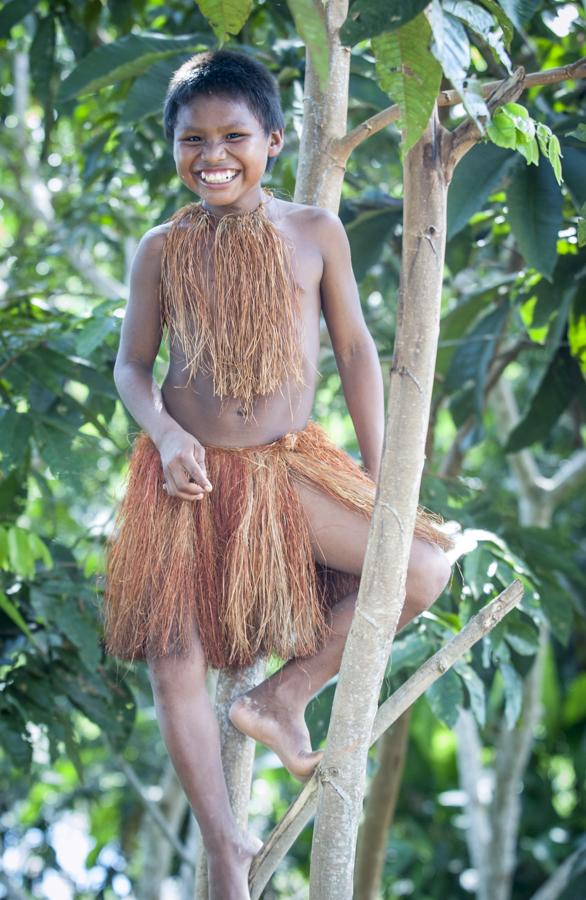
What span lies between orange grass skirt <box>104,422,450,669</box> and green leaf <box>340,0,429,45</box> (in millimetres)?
710

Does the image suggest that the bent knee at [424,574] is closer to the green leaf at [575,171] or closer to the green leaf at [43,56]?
the green leaf at [575,171]

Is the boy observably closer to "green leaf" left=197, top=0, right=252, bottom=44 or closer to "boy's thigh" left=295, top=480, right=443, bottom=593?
"boy's thigh" left=295, top=480, right=443, bottom=593

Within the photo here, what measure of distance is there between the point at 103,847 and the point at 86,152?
115 inches

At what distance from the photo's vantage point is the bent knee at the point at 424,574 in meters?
1.62

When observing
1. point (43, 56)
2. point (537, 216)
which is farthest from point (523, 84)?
point (43, 56)

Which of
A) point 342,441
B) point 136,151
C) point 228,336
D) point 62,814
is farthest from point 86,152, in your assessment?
point 62,814

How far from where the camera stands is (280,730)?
1.59 m

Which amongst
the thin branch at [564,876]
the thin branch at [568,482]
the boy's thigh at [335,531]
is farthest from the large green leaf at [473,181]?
the thin branch at [564,876]

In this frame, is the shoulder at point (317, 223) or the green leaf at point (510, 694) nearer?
the shoulder at point (317, 223)

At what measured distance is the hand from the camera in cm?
161

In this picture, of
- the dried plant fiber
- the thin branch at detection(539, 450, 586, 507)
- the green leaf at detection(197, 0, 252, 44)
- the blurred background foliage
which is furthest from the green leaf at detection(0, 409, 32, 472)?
the thin branch at detection(539, 450, 586, 507)

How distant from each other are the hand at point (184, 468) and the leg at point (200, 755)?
23 centimetres

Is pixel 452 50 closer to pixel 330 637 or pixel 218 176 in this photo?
pixel 218 176

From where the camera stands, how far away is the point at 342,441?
5820mm
